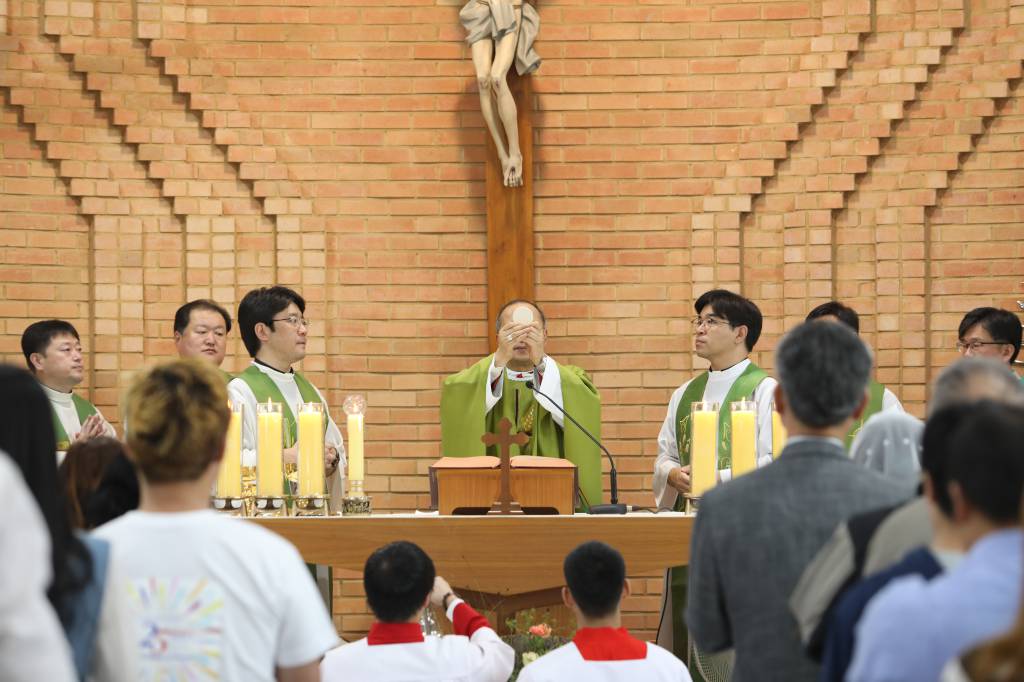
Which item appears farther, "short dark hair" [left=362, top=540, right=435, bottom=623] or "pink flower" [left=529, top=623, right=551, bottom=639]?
"pink flower" [left=529, top=623, right=551, bottom=639]

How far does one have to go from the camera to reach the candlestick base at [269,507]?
15.6 feet

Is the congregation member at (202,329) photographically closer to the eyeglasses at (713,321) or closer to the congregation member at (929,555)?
the eyeglasses at (713,321)

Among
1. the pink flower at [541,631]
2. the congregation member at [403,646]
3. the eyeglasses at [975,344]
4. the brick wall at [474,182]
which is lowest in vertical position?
the pink flower at [541,631]

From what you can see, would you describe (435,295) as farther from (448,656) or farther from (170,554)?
(170,554)

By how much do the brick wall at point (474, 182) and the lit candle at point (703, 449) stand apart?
2.41m

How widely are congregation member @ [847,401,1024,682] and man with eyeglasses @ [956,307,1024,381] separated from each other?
429 cm

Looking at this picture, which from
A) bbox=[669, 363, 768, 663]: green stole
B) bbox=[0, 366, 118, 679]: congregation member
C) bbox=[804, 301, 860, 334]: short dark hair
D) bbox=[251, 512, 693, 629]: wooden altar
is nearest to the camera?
bbox=[0, 366, 118, 679]: congregation member

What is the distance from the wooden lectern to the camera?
15.7ft

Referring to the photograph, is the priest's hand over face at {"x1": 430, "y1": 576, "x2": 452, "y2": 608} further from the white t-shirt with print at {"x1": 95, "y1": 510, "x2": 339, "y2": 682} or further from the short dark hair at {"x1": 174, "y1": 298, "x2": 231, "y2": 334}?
the short dark hair at {"x1": 174, "y1": 298, "x2": 231, "y2": 334}

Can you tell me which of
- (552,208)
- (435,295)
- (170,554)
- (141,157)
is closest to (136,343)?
(141,157)

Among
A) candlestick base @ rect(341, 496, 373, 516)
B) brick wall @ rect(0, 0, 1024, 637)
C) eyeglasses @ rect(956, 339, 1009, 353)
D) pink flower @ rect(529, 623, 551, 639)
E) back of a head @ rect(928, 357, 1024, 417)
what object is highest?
brick wall @ rect(0, 0, 1024, 637)

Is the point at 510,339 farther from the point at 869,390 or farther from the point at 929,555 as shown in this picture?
the point at 929,555

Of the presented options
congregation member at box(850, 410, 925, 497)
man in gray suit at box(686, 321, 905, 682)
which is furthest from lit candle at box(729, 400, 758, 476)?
man in gray suit at box(686, 321, 905, 682)

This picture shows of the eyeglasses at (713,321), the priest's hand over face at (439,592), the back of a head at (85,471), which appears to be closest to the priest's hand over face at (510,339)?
the eyeglasses at (713,321)
